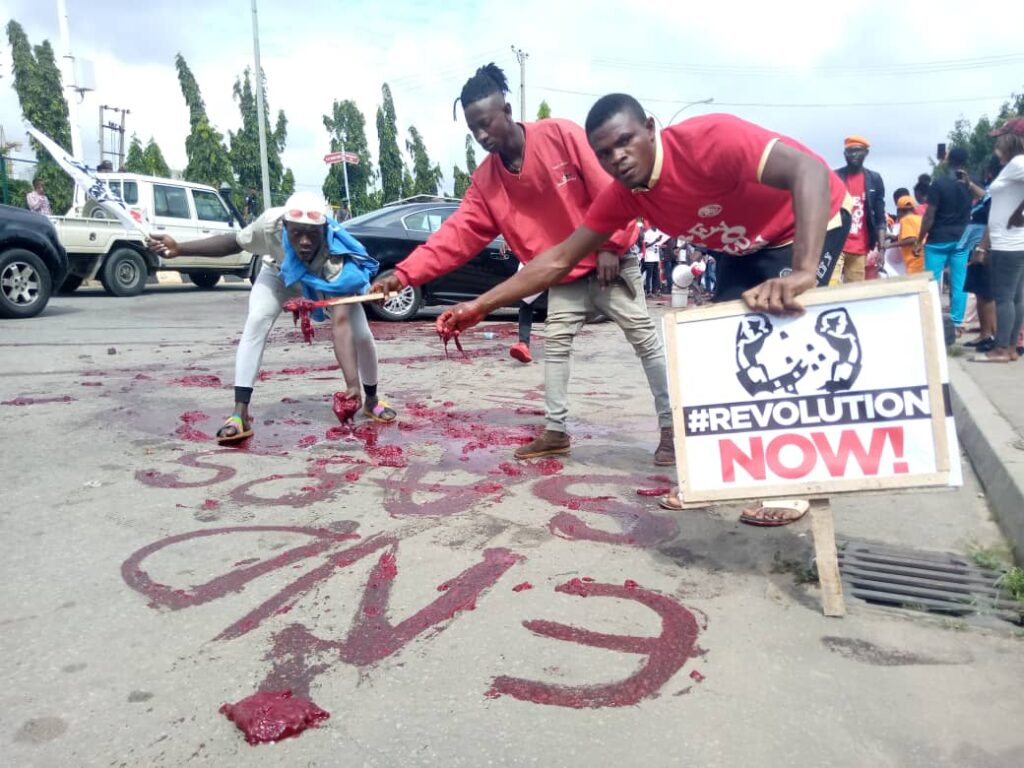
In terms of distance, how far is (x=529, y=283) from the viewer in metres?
3.65

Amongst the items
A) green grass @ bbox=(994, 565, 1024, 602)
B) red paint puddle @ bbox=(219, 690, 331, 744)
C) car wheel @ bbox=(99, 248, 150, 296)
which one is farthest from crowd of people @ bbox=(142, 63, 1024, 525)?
car wheel @ bbox=(99, 248, 150, 296)

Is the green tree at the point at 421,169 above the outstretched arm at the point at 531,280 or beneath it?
above

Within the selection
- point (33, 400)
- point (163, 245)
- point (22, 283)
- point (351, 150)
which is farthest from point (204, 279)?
point (351, 150)

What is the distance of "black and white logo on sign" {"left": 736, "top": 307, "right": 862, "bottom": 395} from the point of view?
2596 millimetres

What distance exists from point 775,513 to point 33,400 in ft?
15.7

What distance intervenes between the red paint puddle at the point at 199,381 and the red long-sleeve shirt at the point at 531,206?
2.95m

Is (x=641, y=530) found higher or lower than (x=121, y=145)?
lower

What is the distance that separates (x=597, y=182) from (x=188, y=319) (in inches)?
351

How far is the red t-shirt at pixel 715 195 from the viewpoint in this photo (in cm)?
291

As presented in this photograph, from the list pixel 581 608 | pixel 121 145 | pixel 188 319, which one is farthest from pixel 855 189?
pixel 121 145

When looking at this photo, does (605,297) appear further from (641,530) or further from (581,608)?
(581,608)

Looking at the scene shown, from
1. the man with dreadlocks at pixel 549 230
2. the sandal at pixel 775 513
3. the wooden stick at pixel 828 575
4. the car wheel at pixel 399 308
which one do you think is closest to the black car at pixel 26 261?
the car wheel at pixel 399 308

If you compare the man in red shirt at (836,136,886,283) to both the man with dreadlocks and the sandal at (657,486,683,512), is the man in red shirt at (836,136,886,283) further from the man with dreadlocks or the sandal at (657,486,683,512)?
the sandal at (657,486,683,512)

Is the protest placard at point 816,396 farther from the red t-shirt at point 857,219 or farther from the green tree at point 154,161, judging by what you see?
the green tree at point 154,161
